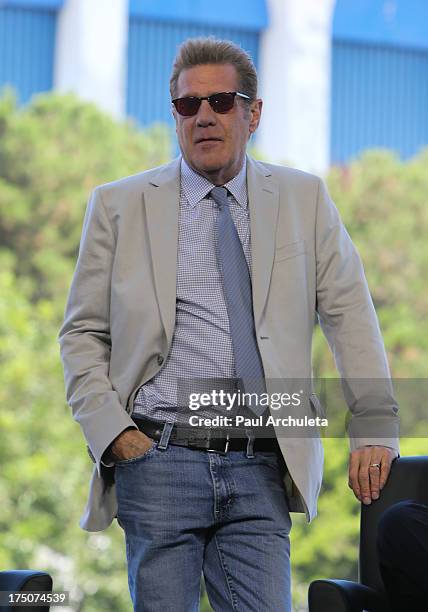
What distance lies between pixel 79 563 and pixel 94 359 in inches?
242

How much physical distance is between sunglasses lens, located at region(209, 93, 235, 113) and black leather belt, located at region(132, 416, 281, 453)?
0.61m

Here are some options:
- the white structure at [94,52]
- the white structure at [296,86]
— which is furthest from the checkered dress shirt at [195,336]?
the white structure at [296,86]

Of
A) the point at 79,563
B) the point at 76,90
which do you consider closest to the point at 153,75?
the point at 76,90

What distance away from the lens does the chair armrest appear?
196 cm

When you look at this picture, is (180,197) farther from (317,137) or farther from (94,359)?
(317,137)

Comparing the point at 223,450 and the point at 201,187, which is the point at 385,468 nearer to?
the point at 223,450

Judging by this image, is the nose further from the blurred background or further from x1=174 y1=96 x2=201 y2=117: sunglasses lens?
the blurred background

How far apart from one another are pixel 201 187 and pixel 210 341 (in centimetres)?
33

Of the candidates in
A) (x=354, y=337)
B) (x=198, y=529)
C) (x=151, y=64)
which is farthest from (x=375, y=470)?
(x=151, y=64)

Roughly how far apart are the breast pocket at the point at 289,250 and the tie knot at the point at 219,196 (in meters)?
0.14

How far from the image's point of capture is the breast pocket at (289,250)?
213 cm

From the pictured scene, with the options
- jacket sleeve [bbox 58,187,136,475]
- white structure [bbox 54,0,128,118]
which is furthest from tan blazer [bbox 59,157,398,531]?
white structure [bbox 54,0,128,118]

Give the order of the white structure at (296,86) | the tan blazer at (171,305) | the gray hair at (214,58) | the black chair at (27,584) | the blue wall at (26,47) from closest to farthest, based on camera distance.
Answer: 1. the black chair at (27,584)
2. the tan blazer at (171,305)
3. the gray hair at (214,58)
4. the blue wall at (26,47)
5. the white structure at (296,86)

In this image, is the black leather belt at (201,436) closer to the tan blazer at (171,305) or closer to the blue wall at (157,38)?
the tan blazer at (171,305)
